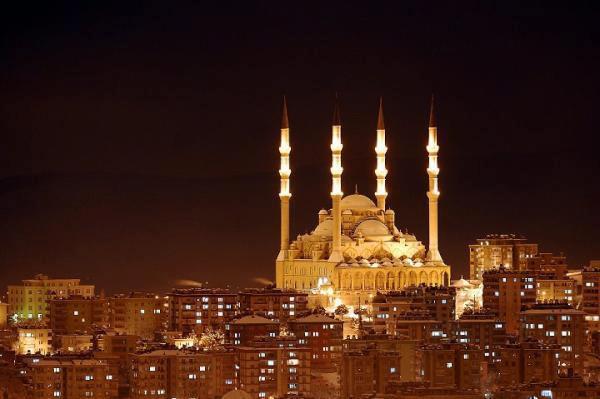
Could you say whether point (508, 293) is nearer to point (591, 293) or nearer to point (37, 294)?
point (591, 293)

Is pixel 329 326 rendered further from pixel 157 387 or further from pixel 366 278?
pixel 366 278

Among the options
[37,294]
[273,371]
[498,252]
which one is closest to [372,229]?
[498,252]

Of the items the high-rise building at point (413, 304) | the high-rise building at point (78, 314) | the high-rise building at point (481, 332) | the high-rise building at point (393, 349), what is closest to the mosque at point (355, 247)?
the high-rise building at point (413, 304)

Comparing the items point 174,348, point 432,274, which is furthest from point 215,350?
point 432,274

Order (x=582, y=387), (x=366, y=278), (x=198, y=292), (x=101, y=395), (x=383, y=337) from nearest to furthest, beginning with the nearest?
1. (x=582, y=387)
2. (x=101, y=395)
3. (x=383, y=337)
4. (x=198, y=292)
5. (x=366, y=278)

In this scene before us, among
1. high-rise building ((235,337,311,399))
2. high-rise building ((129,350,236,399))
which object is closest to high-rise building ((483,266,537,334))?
high-rise building ((235,337,311,399))

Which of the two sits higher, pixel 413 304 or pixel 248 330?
pixel 413 304
